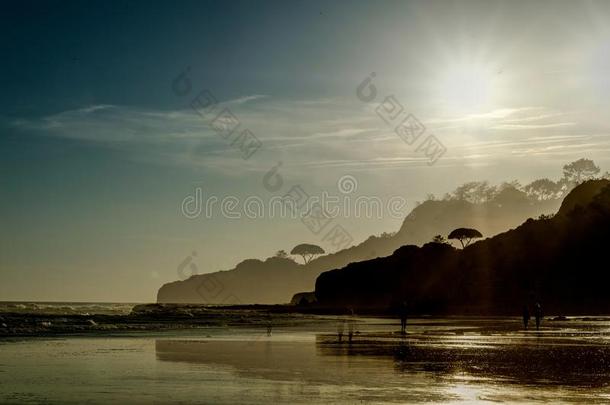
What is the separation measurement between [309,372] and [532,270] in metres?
100

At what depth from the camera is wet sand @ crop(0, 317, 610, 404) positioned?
19.8 meters

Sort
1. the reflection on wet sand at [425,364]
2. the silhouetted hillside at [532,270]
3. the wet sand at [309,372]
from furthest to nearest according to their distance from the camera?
the silhouetted hillside at [532,270] < the reflection on wet sand at [425,364] < the wet sand at [309,372]

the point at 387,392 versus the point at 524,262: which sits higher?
the point at 524,262

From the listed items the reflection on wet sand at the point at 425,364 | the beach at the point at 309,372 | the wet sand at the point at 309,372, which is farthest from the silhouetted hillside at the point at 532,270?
the beach at the point at 309,372

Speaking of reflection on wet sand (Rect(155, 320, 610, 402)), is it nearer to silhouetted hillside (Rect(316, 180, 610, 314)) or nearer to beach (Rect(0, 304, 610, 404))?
beach (Rect(0, 304, 610, 404))

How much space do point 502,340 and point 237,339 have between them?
51.6ft

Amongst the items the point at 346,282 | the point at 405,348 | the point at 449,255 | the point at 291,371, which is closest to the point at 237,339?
the point at 405,348

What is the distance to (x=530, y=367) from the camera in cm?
2672

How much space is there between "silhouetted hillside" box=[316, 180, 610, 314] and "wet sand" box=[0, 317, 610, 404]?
72.1 meters

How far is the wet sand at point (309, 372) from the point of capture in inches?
Answer: 781

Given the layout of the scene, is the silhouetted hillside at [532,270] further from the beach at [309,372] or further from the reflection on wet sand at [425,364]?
the beach at [309,372]

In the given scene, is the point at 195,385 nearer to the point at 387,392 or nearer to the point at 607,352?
the point at 387,392

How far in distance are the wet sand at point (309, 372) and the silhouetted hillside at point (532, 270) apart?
237 feet

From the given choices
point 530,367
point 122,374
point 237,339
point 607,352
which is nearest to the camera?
point 122,374
